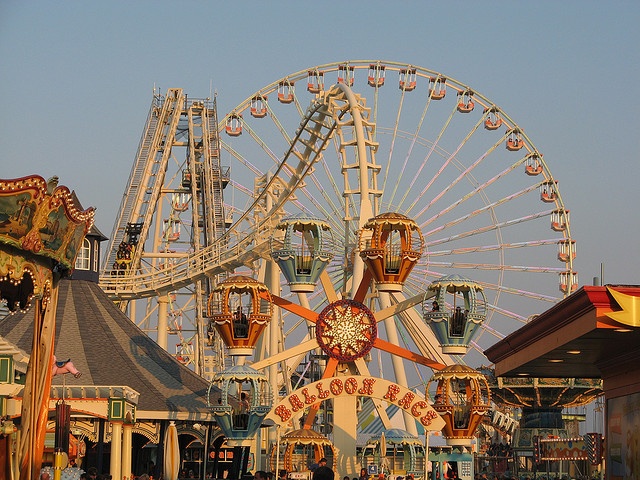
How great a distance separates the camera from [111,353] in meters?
38.3

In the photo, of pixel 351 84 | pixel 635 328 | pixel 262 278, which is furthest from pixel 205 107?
pixel 635 328

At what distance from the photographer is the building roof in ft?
49.6

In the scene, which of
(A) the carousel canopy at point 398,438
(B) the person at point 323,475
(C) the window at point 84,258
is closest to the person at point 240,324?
(A) the carousel canopy at point 398,438

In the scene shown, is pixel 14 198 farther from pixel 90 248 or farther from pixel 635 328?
pixel 90 248

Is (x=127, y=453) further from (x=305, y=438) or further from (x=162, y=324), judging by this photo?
(x=162, y=324)

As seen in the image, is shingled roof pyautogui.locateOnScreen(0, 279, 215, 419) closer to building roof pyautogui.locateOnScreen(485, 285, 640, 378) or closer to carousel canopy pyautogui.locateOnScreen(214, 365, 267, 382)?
carousel canopy pyautogui.locateOnScreen(214, 365, 267, 382)

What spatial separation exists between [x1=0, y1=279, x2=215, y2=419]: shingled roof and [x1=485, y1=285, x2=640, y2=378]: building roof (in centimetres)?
1443

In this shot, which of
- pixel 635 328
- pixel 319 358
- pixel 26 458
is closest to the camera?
pixel 635 328

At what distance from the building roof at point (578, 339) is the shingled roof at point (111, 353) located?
14.4 metres

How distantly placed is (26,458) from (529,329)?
7.80m

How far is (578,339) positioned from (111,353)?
910 inches

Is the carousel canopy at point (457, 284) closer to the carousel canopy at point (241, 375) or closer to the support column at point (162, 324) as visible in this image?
the carousel canopy at point (241, 375)

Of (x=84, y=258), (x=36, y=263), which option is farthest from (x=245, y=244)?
(x=36, y=263)

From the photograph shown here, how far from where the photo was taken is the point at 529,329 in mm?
19844
